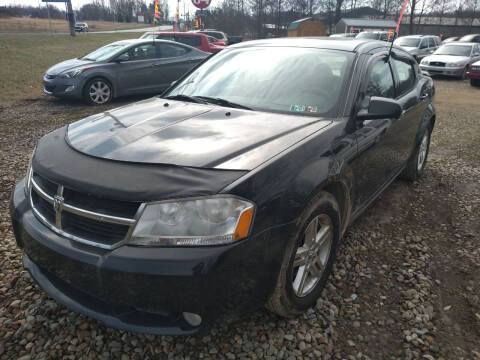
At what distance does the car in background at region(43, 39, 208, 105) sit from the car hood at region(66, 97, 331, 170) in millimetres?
6431

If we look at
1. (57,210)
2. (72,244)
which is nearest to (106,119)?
(57,210)

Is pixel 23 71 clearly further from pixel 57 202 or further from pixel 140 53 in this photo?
pixel 57 202

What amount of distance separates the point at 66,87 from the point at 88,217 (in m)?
7.68

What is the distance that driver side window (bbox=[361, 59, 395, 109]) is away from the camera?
290cm

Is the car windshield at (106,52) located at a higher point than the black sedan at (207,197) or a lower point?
higher

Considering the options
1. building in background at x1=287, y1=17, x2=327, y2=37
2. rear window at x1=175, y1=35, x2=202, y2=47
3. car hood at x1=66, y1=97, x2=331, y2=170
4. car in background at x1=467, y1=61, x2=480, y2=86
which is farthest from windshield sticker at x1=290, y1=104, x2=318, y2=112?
building in background at x1=287, y1=17, x2=327, y2=37

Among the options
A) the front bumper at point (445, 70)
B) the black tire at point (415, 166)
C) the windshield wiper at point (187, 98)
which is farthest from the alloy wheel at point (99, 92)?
the front bumper at point (445, 70)

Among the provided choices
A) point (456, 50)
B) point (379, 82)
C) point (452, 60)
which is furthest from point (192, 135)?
point (456, 50)

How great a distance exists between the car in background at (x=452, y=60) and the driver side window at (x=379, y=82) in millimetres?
14674

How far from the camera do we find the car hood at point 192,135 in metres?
1.96

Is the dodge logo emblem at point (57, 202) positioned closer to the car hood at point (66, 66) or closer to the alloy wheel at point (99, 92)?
the alloy wheel at point (99, 92)

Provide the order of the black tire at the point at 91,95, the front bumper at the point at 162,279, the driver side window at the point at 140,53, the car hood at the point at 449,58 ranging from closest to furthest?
1. the front bumper at the point at 162,279
2. the black tire at the point at 91,95
3. the driver side window at the point at 140,53
4. the car hood at the point at 449,58

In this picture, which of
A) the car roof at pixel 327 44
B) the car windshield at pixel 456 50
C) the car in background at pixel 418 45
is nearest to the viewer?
the car roof at pixel 327 44

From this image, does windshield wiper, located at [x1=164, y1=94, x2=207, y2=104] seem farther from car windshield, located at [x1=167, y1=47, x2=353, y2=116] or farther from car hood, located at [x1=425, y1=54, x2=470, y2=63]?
car hood, located at [x1=425, y1=54, x2=470, y2=63]
